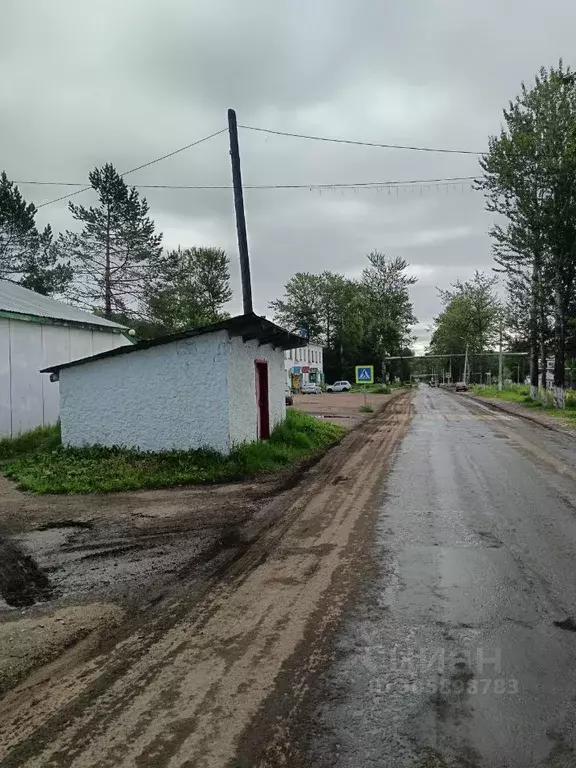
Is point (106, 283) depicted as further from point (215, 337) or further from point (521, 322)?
point (215, 337)

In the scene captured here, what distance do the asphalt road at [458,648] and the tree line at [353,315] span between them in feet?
208

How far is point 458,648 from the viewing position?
12.7 ft

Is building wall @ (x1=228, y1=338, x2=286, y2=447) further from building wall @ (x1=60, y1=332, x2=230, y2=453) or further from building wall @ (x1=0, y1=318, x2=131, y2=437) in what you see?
building wall @ (x1=0, y1=318, x2=131, y2=437)

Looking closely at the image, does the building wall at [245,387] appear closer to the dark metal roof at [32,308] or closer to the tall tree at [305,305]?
the dark metal roof at [32,308]

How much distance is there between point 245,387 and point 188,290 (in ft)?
186

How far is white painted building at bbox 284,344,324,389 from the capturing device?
6533 centimetres

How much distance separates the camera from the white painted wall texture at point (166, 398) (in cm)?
1149

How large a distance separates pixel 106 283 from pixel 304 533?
38.2 m

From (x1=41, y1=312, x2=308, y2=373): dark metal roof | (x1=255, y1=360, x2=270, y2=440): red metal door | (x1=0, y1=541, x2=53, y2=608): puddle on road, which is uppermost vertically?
(x1=41, y1=312, x2=308, y2=373): dark metal roof

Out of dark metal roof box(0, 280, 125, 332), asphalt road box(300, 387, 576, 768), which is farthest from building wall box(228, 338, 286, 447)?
dark metal roof box(0, 280, 125, 332)

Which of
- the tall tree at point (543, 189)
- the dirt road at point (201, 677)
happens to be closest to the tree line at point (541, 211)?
the tall tree at point (543, 189)

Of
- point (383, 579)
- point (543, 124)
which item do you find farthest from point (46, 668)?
point (543, 124)

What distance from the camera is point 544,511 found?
25.5ft

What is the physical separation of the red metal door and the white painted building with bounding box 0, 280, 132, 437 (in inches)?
262
